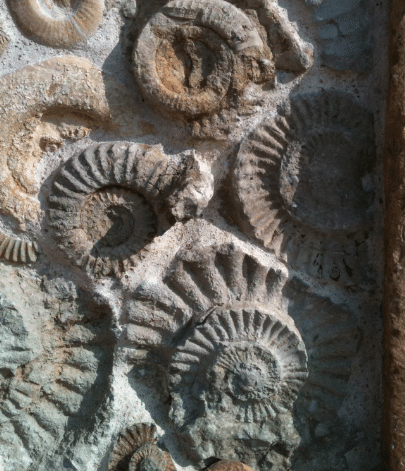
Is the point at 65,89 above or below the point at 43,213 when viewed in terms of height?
above

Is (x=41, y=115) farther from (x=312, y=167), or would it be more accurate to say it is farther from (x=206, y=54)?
(x=312, y=167)

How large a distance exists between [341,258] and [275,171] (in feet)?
A: 0.90

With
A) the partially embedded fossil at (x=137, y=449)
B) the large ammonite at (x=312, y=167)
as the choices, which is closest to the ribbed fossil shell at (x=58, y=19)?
the large ammonite at (x=312, y=167)

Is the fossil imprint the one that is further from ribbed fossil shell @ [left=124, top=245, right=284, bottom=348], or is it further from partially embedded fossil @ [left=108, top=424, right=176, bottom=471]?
partially embedded fossil @ [left=108, top=424, right=176, bottom=471]

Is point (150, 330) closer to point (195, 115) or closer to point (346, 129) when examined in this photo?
point (195, 115)

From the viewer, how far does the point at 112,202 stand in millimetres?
1351

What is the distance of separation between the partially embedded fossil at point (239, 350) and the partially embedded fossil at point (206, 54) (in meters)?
0.37

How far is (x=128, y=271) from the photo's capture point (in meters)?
1.39

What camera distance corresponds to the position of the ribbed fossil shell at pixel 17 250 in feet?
4.46

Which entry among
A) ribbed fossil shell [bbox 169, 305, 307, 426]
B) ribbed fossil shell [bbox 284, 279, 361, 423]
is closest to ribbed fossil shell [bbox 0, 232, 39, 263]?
ribbed fossil shell [bbox 169, 305, 307, 426]

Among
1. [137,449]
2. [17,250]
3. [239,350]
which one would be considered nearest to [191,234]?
→ [239,350]

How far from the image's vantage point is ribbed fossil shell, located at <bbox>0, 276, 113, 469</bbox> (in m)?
1.39

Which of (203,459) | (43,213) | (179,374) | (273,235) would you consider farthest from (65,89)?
(203,459)

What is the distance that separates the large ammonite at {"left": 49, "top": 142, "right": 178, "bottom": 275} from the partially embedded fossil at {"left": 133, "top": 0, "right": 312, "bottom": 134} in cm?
16
